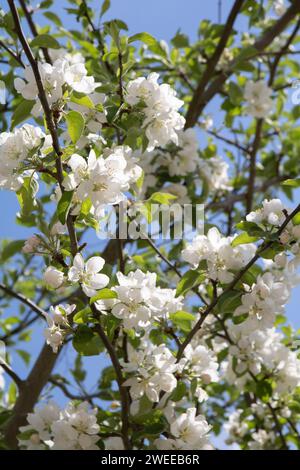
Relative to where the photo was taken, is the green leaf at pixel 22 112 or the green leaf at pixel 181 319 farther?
the green leaf at pixel 181 319

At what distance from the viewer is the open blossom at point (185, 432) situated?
181 centimetres

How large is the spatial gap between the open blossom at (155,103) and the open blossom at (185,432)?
0.81 m

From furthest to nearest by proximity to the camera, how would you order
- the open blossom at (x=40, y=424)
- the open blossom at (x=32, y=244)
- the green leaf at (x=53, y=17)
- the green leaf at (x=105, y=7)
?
the green leaf at (x=53, y=17)
the green leaf at (x=105, y=7)
the open blossom at (x=40, y=424)
the open blossom at (x=32, y=244)

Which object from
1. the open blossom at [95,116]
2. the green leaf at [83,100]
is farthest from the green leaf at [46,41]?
the green leaf at [83,100]

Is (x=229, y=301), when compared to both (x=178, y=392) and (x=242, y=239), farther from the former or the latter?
(x=178, y=392)

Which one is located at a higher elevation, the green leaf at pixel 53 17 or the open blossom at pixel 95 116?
the green leaf at pixel 53 17

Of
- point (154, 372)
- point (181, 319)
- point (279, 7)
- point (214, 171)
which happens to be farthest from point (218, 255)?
point (279, 7)

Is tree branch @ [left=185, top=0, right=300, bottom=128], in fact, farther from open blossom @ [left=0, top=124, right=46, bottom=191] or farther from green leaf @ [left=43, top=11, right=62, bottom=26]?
open blossom @ [left=0, top=124, right=46, bottom=191]

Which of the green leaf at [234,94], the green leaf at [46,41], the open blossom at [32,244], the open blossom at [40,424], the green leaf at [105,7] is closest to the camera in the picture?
the open blossom at [32,244]

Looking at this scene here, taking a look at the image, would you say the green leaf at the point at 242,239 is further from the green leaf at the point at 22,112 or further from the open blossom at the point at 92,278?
the green leaf at the point at 22,112

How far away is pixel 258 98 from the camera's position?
3295mm

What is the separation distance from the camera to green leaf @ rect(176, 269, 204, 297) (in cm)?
173

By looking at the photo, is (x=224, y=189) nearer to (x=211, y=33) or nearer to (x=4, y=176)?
(x=211, y=33)
